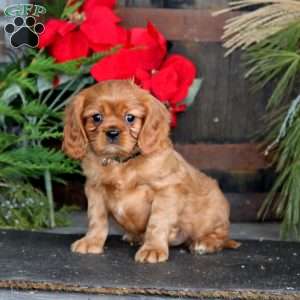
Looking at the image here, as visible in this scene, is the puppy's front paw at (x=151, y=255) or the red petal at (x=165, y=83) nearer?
the puppy's front paw at (x=151, y=255)

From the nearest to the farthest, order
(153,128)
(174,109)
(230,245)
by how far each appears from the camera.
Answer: (153,128), (230,245), (174,109)

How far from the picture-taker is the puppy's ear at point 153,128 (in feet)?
12.4

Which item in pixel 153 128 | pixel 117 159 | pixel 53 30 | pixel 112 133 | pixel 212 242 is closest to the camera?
pixel 112 133

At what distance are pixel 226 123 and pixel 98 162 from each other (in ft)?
4.60

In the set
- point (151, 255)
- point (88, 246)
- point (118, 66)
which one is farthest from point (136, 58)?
point (151, 255)

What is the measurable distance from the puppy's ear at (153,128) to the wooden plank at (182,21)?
4.33 ft

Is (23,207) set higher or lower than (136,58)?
lower

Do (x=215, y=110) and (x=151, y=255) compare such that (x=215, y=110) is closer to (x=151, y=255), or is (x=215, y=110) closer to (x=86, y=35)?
(x=86, y=35)

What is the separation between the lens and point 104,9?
4.75 meters

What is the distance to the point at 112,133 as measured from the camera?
368 centimetres

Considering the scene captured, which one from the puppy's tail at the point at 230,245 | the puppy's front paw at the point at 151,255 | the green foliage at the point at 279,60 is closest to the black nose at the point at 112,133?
the puppy's front paw at the point at 151,255

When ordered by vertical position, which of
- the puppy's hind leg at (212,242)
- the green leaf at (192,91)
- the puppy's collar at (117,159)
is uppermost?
the green leaf at (192,91)

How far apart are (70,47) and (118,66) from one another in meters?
0.28
